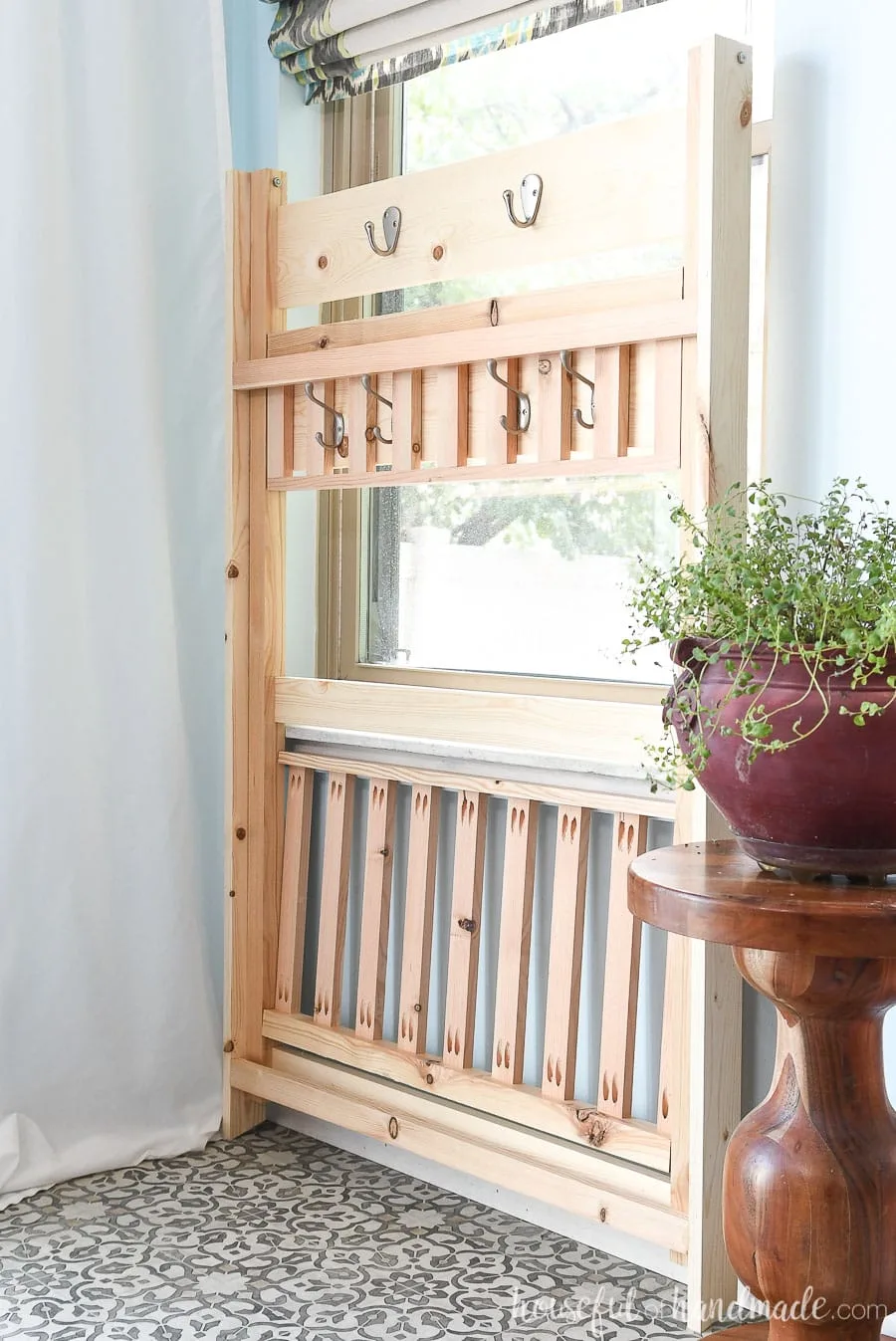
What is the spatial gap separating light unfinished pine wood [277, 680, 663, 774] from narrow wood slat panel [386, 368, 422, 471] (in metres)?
0.35

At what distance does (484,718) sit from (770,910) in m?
0.85

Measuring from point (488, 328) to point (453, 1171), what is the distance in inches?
50.4

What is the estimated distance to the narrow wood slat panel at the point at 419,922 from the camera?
207cm

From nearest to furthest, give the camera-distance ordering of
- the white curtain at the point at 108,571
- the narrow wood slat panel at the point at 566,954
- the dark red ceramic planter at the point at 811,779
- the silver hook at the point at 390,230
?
the dark red ceramic planter at the point at 811,779 → the narrow wood slat panel at the point at 566,954 → the silver hook at the point at 390,230 → the white curtain at the point at 108,571

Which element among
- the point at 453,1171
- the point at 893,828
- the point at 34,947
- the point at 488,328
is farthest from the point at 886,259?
the point at 34,947

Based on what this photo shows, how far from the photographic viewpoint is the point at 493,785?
198 cm

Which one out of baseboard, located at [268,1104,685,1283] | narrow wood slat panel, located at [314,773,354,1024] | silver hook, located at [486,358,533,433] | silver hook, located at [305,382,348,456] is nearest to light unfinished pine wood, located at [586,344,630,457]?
silver hook, located at [486,358,533,433]

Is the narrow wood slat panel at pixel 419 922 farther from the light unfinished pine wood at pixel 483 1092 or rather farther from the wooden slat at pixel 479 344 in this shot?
A: the wooden slat at pixel 479 344

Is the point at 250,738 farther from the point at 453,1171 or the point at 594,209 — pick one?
the point at 594,209

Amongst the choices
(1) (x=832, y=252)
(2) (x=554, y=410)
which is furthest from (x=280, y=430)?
(1) (x=832, y=252)

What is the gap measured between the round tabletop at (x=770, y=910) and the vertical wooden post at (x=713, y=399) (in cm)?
44

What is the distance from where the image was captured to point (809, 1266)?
118cm

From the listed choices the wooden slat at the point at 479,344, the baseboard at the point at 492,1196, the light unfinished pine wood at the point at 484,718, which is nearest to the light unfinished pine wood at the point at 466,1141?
the baseboard at the point at 492,1196

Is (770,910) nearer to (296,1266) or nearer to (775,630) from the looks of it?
(775,630)
